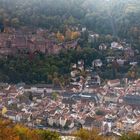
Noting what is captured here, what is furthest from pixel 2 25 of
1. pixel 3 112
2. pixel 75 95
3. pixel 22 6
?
pixel 3 112

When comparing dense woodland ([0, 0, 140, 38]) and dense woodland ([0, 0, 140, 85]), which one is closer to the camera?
dense woodland ([0, 0, 140, 85])

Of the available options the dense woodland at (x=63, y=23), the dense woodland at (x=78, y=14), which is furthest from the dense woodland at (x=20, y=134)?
the dense woodland at (x=78, y=14)

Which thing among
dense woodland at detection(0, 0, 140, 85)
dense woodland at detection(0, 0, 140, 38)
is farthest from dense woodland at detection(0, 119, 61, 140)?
dense woodland at detection(0, 0, 140, 38)

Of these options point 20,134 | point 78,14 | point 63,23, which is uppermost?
point 78,14

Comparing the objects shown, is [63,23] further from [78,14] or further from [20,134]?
[20,134]

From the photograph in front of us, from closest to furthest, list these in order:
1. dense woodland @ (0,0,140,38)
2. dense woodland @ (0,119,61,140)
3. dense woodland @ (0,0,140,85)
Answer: dense woodland @ (0,119,61,140) → dense woodland @ (0,0,140,85) → dense woodland @ (0,0,140,38)

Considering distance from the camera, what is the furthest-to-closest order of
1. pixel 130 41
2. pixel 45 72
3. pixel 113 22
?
pixel 113 22
pixel 130 41
pixel 45 72

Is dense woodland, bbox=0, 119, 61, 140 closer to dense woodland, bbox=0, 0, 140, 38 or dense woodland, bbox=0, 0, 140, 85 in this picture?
dense woodland, bbox=0, 0, 140, 85

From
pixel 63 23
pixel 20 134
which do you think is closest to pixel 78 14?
pixel 63 23

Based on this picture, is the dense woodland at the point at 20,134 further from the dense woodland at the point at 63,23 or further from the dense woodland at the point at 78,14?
the dense woodland at the point at 78,14

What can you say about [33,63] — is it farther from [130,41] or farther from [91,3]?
[91,3]

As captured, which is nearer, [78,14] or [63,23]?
[63,23]
